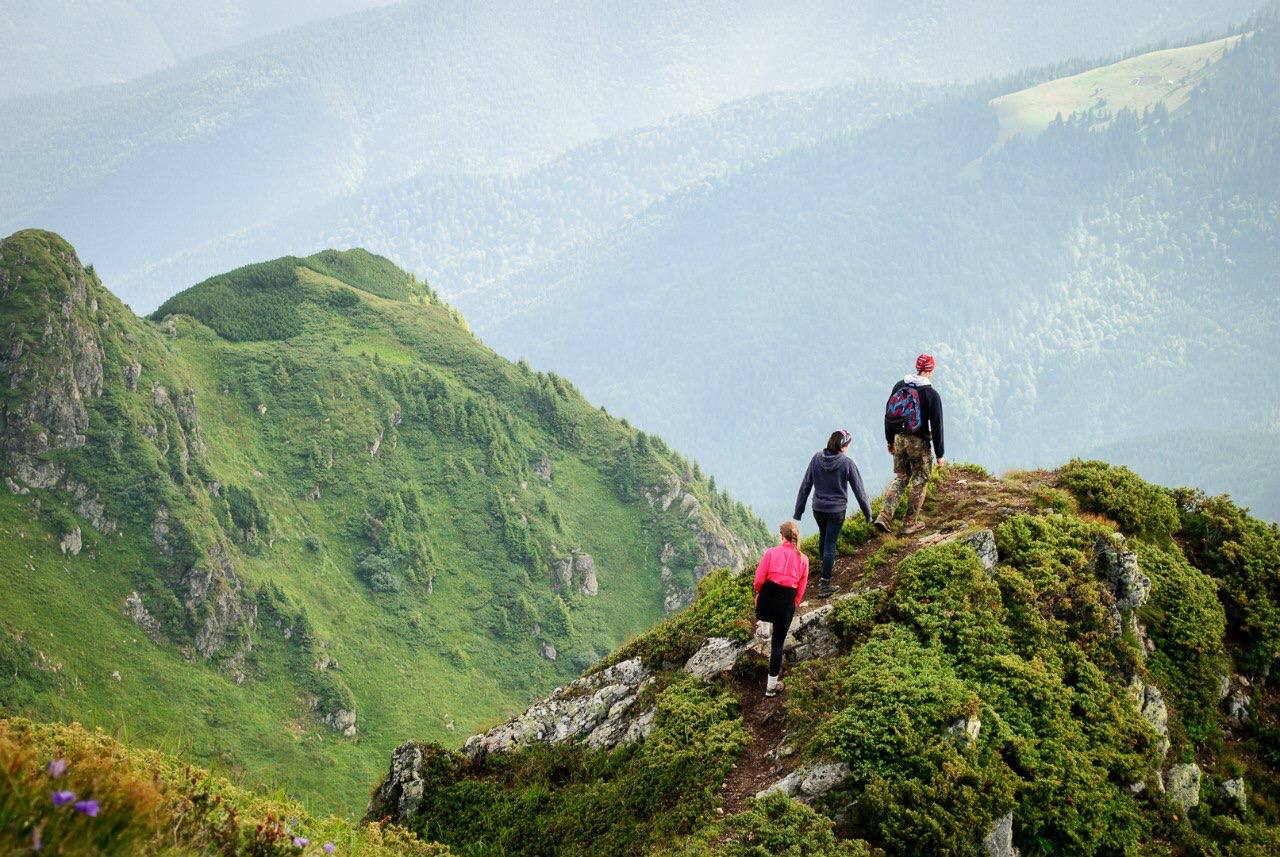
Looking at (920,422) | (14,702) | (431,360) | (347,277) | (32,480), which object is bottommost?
(14,702)

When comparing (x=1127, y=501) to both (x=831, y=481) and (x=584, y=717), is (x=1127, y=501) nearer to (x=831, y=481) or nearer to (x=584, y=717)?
(x=831, y=481)

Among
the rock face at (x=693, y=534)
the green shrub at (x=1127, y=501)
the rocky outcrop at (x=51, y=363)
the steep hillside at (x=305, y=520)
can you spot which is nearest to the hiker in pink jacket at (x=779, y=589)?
the green shrub at (x=1127, y=501)

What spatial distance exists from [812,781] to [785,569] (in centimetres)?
351

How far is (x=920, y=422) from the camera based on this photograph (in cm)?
1816

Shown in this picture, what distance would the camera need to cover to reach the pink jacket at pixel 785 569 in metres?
14.9

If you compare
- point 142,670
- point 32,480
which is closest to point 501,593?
point 142,670

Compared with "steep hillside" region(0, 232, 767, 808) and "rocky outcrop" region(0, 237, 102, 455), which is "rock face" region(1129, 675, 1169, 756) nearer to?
"steep hillside" region(0, 232, 767, 808)

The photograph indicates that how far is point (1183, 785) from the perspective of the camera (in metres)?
14.2

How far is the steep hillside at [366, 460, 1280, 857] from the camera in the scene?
12.5m

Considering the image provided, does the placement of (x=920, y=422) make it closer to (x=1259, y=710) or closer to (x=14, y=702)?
(x=1259, y=710)

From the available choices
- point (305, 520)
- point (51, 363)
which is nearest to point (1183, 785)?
point (51, 363)

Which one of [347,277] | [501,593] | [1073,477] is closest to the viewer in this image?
[1073,477]

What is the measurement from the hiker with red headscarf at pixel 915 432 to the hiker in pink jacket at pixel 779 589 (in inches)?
166

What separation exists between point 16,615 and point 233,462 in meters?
46.9
